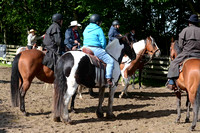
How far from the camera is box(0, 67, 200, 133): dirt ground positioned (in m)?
6.26

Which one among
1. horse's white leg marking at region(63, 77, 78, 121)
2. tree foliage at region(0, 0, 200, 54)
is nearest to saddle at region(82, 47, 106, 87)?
horse's white leg marking at region(63, 77, 78, 121)

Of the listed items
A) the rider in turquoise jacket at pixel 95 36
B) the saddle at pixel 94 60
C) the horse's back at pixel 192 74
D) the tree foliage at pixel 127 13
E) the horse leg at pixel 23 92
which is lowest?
the horse leg at pixel 23 92

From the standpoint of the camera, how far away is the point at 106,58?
7113mm

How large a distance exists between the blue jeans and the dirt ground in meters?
1.30

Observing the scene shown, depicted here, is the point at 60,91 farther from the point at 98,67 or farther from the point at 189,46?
the point at 189,46

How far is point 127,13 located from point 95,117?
9722 millimetres

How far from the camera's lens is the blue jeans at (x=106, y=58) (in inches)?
277

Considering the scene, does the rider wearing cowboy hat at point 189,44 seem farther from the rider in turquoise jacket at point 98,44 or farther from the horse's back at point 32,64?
the horse's back at point 32,64

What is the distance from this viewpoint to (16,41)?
3356cm

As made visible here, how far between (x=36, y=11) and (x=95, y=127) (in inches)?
709

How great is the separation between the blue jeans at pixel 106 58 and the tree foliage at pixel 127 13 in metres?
7.43

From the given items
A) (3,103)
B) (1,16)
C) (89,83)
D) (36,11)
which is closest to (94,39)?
(89,83)

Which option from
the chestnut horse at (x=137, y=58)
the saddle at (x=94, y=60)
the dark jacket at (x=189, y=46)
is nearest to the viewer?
the dark jacket at (x=189, y=46)

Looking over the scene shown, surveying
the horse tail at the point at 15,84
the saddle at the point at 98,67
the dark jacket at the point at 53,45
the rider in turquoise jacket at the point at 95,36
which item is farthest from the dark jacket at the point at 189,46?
the horse tail at the point at 15,84
